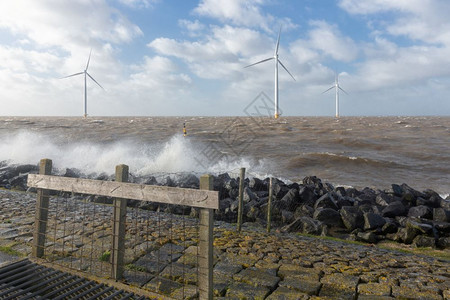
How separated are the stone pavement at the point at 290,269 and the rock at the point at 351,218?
2133mm

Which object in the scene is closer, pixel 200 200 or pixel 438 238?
pixel 200 200

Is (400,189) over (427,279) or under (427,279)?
over

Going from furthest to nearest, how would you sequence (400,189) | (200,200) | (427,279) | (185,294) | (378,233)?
(400,189), (378,233), (427,279), (185,294), (200,200)

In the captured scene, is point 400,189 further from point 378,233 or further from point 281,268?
point 281,268

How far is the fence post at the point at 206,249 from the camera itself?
4.02 m

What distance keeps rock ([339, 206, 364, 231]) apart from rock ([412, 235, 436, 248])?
58.6 inches

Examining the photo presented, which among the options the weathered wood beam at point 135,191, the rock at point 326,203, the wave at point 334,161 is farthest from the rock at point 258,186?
the wave at point 334,161

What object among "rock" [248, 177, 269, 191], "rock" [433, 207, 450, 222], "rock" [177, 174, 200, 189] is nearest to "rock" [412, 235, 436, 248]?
"rock" [433, 207, 450, 222]

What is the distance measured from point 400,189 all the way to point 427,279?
9602 millimetres

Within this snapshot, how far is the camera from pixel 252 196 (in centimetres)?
1177

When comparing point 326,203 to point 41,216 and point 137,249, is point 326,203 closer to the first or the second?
point 137,249

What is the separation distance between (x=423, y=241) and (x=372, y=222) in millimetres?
1287

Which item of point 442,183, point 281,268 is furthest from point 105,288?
point 442,183

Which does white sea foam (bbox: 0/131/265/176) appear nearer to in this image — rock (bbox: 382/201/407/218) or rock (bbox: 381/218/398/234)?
rock (bbox: 382/201/407/218)
